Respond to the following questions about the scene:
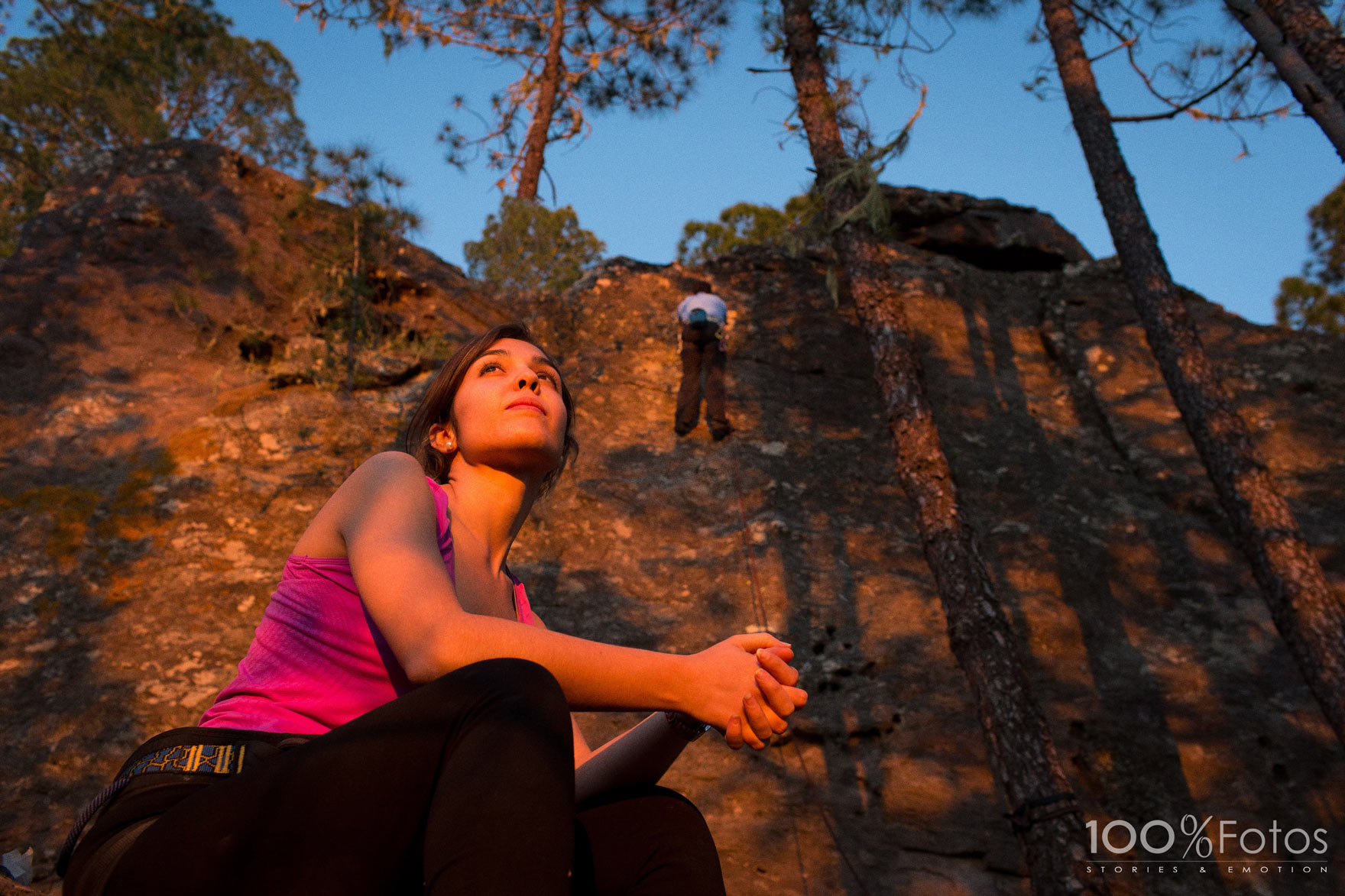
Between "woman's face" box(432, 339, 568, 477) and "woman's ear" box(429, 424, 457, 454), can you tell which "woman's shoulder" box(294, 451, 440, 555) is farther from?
"woman's ear" box(429, 424, 457, 454)

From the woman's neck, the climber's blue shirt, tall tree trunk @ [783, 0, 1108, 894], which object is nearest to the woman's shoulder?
the woman's neck

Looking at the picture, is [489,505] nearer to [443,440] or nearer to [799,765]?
[443,440]

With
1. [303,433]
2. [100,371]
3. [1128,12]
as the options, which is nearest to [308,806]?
[303,433]

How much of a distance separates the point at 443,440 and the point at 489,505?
0.29 m

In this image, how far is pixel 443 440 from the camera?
6.57ft

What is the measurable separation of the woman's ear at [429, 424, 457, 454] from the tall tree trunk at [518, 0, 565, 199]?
8.76 meters

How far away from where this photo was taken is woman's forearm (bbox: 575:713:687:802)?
4.82ft

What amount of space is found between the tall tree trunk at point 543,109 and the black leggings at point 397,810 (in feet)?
32.3

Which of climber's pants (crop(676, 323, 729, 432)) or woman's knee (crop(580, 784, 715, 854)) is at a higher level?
climber's pants (crop(676, 323, 729, 432))

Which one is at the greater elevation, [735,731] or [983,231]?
[983,231]

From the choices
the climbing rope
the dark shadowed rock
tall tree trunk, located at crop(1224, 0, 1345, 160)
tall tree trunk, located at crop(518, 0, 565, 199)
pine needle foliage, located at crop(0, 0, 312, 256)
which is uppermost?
pine needle foliage, located at crop(0, 0, 312, 256)

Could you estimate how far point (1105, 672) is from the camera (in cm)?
515

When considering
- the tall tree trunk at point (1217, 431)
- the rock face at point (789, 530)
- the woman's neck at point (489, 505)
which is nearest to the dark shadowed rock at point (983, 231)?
the rock face at point (789, 530)

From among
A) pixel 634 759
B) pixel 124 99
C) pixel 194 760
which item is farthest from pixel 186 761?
pixel 124 99
